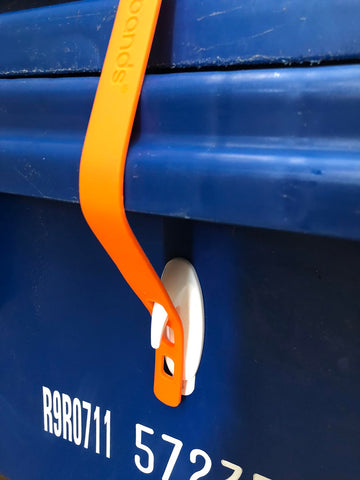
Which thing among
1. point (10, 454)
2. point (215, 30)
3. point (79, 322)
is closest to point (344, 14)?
point (215, 30)

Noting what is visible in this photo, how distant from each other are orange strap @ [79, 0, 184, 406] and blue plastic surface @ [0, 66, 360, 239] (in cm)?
1

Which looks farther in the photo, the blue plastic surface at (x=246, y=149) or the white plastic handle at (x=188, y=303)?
the white plastic handle at (x=188, y=303)

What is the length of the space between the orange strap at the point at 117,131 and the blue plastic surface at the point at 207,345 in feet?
0.29

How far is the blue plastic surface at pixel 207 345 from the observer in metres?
0.43

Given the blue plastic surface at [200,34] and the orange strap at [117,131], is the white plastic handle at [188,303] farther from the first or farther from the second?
the blue plastic surface at [200,34]

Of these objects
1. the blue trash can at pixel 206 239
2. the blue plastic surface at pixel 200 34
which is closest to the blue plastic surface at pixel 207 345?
the blue trash can at pixel 206 239

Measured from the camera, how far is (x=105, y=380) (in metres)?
0.60

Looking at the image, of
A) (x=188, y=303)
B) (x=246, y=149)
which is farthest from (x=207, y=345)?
(x=246, y=149)

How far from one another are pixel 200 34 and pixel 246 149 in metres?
0.13

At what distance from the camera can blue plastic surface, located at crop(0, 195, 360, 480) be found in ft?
1.41

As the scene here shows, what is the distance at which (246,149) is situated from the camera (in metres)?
0.37

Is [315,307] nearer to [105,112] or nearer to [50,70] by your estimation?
[105,112]

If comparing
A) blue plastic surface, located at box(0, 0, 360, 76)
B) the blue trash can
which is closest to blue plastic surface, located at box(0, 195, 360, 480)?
the blue trash can

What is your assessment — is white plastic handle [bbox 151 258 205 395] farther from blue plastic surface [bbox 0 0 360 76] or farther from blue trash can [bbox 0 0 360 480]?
blue plastic surface [bbox 0 0 360 76]
